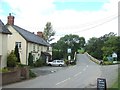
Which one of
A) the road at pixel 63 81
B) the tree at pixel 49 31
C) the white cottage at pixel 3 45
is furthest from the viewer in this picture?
the tree at pixel 49 31

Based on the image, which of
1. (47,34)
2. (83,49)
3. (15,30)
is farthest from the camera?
(83,49)

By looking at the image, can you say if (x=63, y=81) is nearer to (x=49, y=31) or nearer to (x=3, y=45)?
(x=3, y=45)

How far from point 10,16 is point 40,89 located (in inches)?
1445

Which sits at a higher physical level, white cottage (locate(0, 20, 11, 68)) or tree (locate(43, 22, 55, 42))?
tree (locate(43, 22, 55, 42))

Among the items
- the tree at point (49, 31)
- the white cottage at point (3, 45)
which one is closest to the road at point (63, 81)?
the white cottage at point (3, 45)

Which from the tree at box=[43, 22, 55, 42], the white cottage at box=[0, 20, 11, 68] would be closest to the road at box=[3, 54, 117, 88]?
the white cottage at box=[0, 20, 11, 68]

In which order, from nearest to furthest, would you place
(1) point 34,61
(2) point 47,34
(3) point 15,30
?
(3) point 15,30 → (1) point 34,61 → (2) point 47,34

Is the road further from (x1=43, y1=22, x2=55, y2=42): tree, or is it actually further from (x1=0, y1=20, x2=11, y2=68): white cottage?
(x1=43, y1=22, x2=55, y2=42): tree

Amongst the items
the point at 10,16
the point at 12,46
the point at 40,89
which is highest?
the point at 10,16

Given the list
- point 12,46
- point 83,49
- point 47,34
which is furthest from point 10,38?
point 83,49

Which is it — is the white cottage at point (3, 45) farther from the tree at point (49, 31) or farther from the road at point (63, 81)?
the tree at point (49, 31)

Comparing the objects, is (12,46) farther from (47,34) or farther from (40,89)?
(47,34)

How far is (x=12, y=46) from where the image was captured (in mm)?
57812

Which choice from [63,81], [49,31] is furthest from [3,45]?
[49,31]
